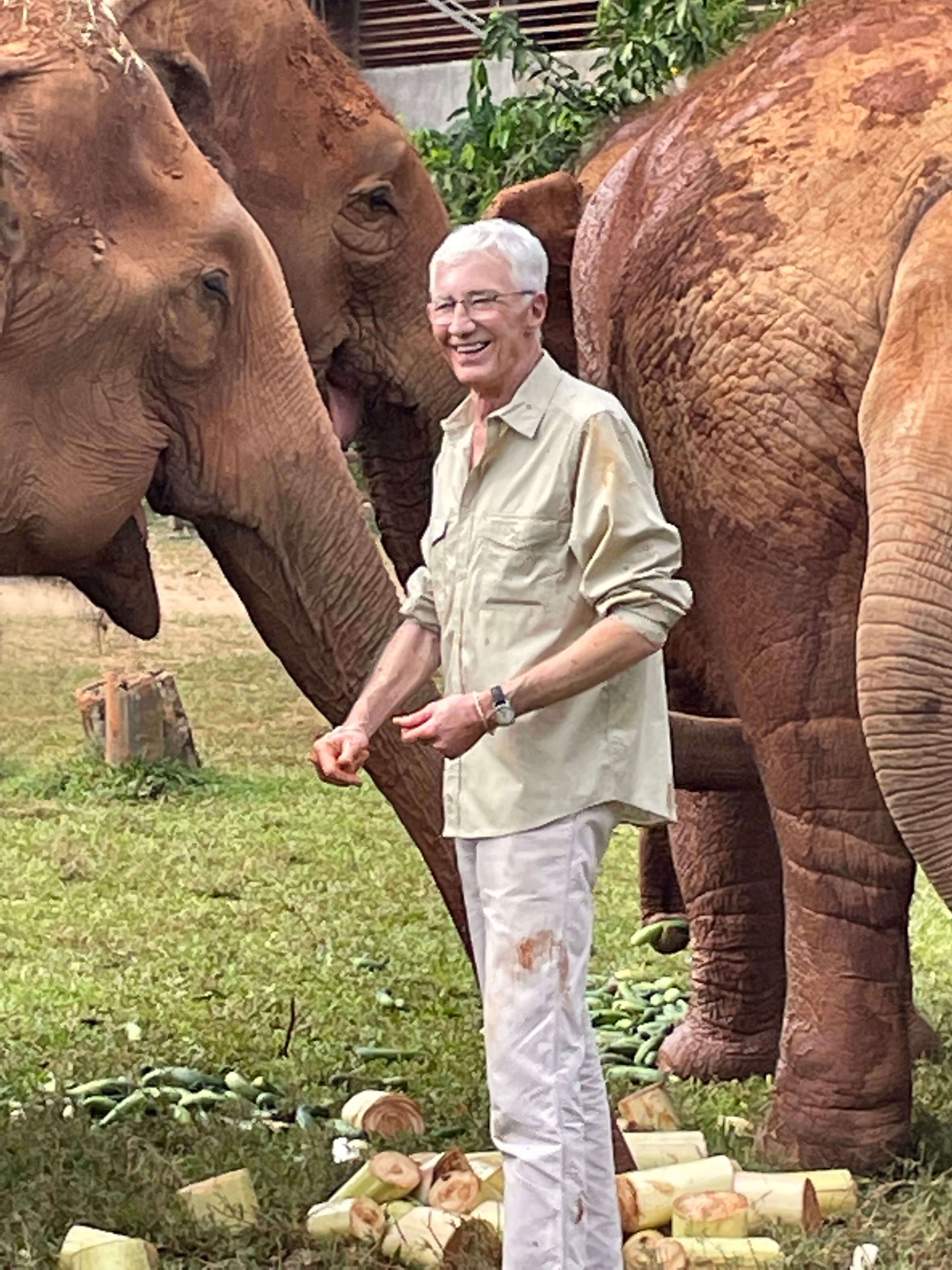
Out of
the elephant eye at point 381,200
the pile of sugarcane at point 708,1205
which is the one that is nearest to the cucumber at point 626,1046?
the pile of sugarcane at point 708,1205

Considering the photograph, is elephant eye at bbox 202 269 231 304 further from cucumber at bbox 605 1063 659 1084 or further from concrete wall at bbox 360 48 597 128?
concrete wall at bbox 360 48 597 128

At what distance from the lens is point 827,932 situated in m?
3.67

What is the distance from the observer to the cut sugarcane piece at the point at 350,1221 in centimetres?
326

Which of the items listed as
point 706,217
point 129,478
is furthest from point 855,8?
point 129,478

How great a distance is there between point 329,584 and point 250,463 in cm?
21

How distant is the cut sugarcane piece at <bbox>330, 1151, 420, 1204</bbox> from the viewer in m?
3.36

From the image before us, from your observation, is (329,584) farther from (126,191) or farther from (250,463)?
(126,191)

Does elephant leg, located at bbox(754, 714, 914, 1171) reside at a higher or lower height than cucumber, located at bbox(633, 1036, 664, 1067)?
higher

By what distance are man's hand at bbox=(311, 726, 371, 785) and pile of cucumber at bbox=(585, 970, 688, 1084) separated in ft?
6.00

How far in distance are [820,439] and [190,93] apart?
1196mm

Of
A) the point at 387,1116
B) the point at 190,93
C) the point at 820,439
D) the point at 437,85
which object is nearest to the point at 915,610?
the point at 820,439

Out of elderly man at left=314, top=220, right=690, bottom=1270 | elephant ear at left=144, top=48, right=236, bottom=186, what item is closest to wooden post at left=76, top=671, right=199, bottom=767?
elephant ear at left=144, top=48, right=236, bottom=186

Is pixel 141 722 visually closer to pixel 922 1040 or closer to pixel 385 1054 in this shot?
pixel 385 1054

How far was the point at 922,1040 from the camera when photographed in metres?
4.55
